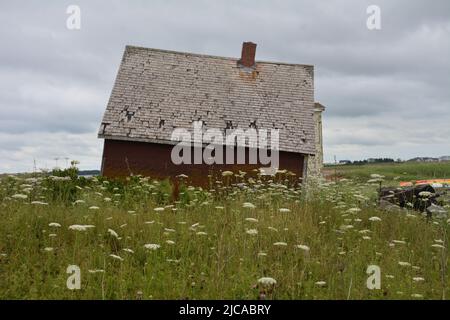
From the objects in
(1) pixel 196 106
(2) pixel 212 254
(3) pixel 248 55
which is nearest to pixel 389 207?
(2) pixel 212 254

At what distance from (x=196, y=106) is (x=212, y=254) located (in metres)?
14.0

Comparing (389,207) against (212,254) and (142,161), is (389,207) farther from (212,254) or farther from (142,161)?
(142,161)

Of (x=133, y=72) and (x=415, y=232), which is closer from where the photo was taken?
(x=415, y=232)

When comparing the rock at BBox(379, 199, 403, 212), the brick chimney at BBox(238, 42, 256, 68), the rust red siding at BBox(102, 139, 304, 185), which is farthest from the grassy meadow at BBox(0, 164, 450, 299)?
the brick chimney at BBox(238, 42, 256, 68)

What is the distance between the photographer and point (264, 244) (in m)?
6.79

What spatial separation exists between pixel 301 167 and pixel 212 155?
13.1 ft

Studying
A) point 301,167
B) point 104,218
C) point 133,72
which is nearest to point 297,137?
point 301,167

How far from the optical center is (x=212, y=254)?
6.27 meters

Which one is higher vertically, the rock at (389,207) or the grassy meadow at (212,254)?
the rock at (389,207)

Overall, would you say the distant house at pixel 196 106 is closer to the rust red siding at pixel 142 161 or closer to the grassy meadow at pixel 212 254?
the rust red siding at pixel 142 161

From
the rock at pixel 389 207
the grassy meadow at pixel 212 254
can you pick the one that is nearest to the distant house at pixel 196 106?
the rock at pixel 389 207

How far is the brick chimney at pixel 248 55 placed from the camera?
22500 mm
